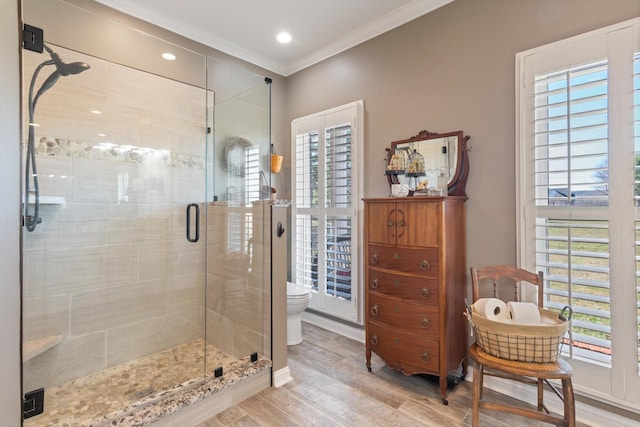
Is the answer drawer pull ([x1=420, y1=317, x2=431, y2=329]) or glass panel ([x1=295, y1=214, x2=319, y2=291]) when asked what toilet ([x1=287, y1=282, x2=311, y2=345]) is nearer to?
glass panel ([x1=295, y1=214, x2=319, y2=291])

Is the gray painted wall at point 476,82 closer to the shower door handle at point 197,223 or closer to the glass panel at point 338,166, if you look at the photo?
the glass panel at point 338,166

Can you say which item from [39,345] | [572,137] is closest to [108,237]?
[39,345]

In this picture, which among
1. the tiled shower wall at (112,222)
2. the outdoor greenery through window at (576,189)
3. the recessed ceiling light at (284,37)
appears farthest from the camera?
the recessed ceiling light at (284,37)

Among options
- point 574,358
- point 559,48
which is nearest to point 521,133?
point 559,48

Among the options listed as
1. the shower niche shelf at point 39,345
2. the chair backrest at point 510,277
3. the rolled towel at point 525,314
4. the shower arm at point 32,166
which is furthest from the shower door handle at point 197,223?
the rolled towel at point 525,314

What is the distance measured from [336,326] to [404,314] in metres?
1.18

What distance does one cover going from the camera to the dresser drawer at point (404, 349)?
1.96 meters

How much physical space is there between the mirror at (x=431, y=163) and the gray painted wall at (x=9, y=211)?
6.86ft

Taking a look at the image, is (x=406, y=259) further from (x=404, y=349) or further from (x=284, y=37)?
(x=284, y=37)

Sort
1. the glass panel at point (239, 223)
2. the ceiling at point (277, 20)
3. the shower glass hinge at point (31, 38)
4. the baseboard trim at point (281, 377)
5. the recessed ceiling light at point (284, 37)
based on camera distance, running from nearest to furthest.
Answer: the shower glass hinge at point (31, 38), the baseboard trim at point (281, 377), the glass panel at point (239, 223), the ceiling at point (277, 20), the recessed ceiling light at point (284, 37)

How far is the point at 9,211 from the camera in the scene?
44.3 inches

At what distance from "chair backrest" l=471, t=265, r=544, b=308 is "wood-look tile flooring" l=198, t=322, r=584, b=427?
2.26ft

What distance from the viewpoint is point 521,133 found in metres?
1.96

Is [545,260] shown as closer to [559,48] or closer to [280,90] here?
[559,48]
